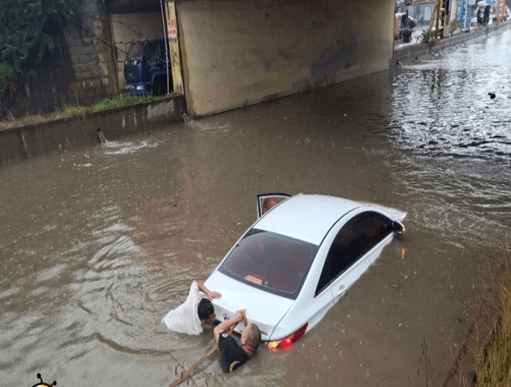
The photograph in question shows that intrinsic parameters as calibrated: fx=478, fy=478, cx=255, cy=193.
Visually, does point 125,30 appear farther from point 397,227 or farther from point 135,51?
point 397,227

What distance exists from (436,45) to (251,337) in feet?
121

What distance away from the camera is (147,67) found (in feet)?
61.7

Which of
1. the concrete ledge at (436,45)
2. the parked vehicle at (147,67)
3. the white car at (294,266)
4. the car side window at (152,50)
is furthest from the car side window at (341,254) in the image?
the concrete ledge at (436,45)

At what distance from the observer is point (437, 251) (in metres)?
7.61

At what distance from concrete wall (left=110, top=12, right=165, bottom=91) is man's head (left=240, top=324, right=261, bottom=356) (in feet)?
59.1

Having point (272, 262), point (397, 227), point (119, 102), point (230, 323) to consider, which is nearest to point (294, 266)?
point (272, 262)

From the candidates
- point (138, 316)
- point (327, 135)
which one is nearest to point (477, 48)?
point (327, 135)

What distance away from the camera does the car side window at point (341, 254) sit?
18.0ft

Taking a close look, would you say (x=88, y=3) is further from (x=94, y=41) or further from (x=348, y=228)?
(x=348, y=228)

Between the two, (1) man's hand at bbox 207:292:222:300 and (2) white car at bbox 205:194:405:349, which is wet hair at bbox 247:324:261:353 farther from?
(1) man's hand at bbox 207:292:222:300

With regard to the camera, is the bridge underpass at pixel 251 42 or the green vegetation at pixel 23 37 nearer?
the bridge underpass at pixel 251 42

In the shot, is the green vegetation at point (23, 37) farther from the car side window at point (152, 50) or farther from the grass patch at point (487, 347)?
the grass patch at point (487, 347)

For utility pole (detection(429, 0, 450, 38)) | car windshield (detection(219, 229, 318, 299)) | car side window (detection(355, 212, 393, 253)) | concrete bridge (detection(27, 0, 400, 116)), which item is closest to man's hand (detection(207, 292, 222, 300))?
car windshield (detection(219, 229, 318, 299))

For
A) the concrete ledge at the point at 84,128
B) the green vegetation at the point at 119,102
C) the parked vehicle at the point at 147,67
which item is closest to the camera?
the concrete ledge at the point at 84,128
